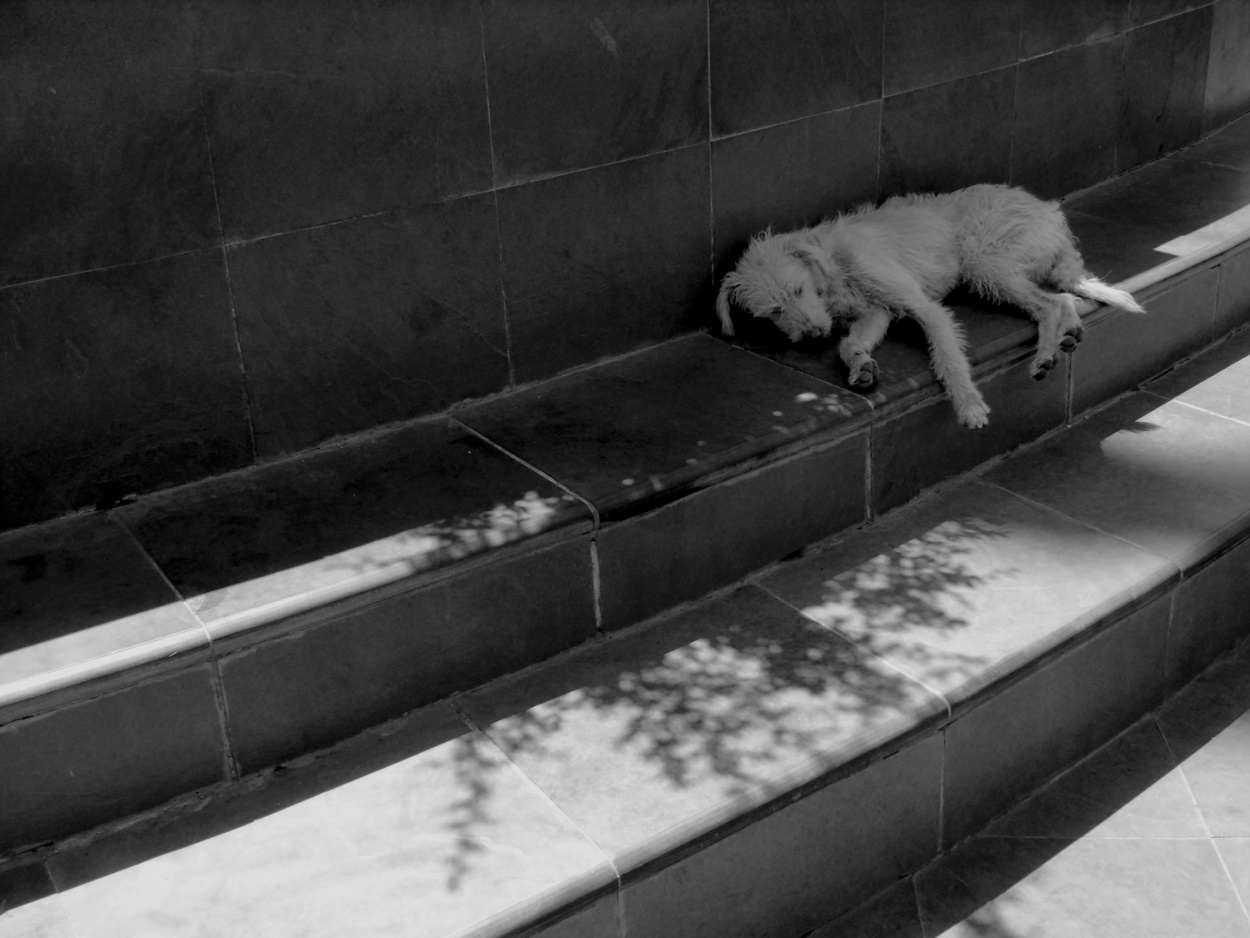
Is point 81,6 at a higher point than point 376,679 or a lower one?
higher

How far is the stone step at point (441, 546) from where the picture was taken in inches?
167

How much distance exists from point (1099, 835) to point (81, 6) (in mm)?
4412

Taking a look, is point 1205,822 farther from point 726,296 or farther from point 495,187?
point 495,187

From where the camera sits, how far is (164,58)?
186 inches

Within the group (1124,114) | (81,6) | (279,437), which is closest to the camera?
(81,6)

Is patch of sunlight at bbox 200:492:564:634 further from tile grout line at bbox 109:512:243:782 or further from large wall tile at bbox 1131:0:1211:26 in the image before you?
large wall tile at bbox 1131:0:1211:26

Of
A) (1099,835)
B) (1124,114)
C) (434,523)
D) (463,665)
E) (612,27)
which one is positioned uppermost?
(612,27)

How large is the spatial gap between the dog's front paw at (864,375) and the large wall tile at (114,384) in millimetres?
2424

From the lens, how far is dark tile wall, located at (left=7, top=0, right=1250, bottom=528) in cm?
473

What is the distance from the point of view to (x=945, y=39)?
6.88 metres

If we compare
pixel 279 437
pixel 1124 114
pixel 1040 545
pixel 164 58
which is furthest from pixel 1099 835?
pixel 1124 114

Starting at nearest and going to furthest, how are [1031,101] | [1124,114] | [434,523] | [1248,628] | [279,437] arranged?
[434,523], [279,437], [1248,628], [1031,101], [1124,114]

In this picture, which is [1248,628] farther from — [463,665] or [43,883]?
[43,883]

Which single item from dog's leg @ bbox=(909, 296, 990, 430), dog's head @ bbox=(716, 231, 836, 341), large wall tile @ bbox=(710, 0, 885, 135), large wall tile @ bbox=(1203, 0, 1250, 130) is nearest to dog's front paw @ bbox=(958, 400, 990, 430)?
dog's leg @ bbox=(909, 296, 990, 430)
